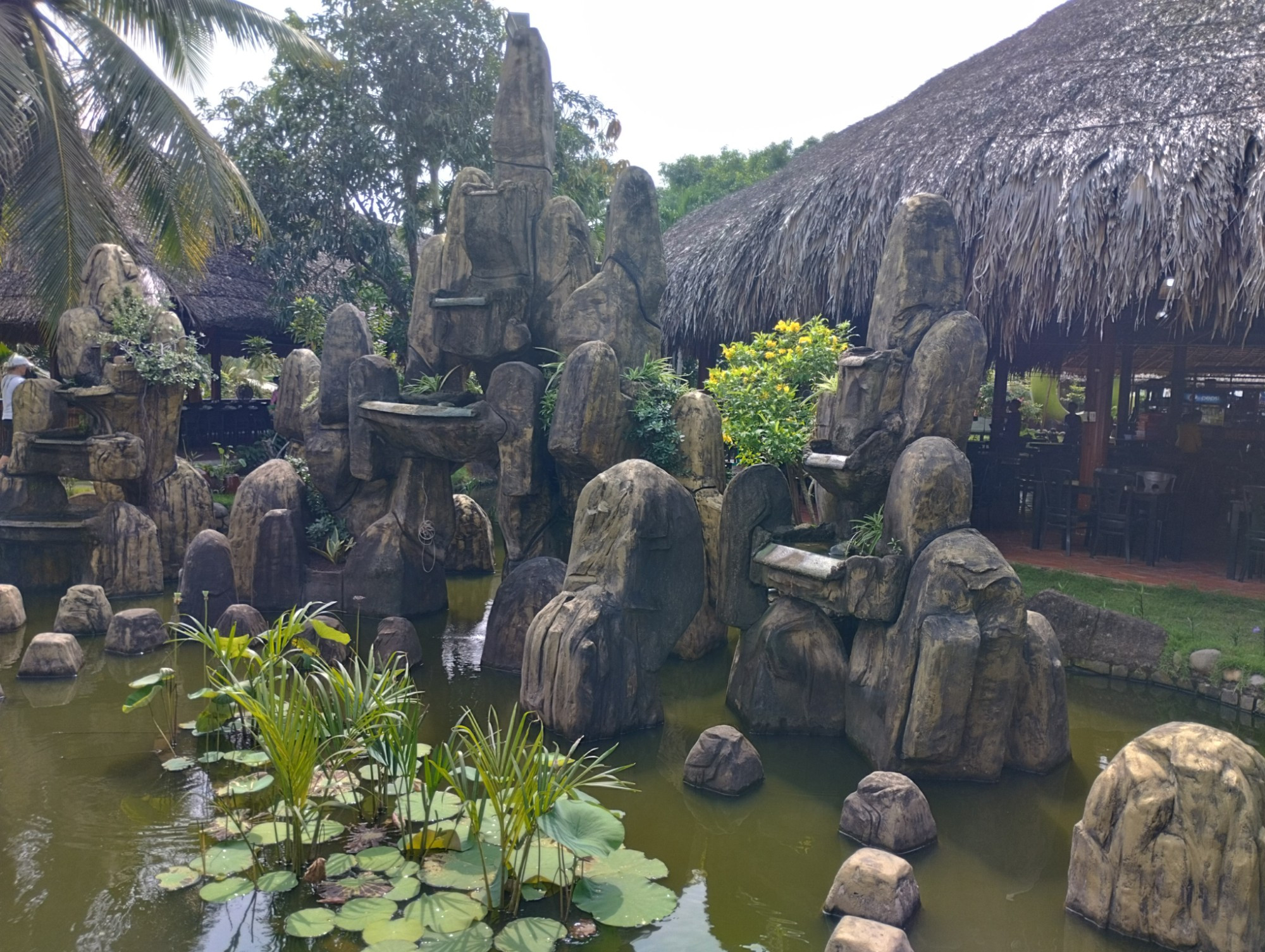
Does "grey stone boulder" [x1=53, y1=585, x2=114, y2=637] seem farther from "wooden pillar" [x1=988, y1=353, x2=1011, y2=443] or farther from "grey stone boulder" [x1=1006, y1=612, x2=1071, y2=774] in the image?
"wooden pillar" [x1=988, y1=353, x2=1011, y2=443]

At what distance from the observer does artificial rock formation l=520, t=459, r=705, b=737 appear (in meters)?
5.86

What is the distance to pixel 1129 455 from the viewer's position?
1150cm

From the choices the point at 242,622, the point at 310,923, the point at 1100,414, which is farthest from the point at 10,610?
the point at 1100,414

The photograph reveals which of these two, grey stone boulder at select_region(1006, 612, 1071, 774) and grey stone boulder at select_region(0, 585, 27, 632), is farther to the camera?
grey stone boulder at select_region(0, 585, 27, 632)

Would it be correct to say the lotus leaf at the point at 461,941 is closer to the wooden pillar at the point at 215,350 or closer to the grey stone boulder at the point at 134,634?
the grey stone boulder at the point at 134,634

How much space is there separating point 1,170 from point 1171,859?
11374mm

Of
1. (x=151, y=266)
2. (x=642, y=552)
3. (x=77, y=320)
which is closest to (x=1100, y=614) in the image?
(x=642, y=552)

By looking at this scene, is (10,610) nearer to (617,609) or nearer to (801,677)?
(617,609)

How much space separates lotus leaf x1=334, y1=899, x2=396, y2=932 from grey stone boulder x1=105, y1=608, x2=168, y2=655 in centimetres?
418

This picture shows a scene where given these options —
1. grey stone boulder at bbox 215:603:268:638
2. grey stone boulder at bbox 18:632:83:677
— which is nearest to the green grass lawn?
grey stone boulder at bbox 215:603:268:638

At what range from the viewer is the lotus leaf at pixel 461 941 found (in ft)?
12.3

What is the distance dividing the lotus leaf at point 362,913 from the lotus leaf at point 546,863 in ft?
1.73

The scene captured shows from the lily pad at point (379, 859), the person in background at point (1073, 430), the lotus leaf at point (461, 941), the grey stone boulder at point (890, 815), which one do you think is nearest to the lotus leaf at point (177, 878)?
the lily pad at point (379, 859)

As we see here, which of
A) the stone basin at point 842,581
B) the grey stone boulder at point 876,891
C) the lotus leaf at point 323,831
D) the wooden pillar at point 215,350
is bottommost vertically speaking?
the lotus leaf at point 323,831
